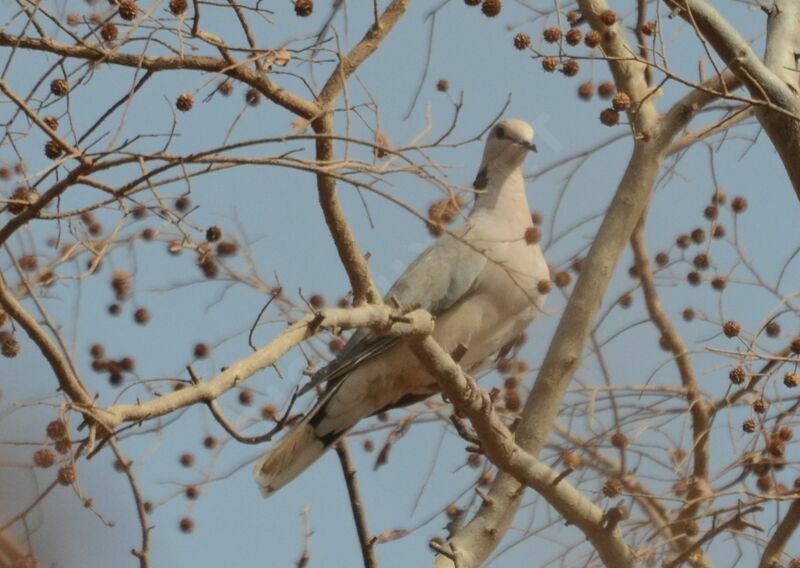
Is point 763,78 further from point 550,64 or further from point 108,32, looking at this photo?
point 108,32

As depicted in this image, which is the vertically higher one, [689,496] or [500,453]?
[500,453]

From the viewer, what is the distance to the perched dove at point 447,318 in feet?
15.0

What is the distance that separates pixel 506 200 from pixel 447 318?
1.68 ft

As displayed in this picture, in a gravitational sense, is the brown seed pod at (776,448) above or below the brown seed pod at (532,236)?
below

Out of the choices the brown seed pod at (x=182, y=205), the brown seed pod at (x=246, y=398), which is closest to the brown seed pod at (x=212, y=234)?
the brown seed pod at (x=182, y=205)

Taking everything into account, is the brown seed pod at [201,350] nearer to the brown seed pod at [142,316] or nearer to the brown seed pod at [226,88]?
the brown seed pod at [142,316]

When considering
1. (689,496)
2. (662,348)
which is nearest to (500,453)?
(689,496)

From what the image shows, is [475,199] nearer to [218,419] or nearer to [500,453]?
[500,453]

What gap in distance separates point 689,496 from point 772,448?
699mm

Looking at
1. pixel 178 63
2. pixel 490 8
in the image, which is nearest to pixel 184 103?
pixel 178 63

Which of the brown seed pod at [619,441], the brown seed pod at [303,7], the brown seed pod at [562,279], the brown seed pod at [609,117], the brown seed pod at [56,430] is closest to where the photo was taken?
the brown seed pod at [56,430]

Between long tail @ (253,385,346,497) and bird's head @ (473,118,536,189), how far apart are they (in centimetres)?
111

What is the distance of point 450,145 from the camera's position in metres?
3.33

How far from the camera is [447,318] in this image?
4824 millimetres
